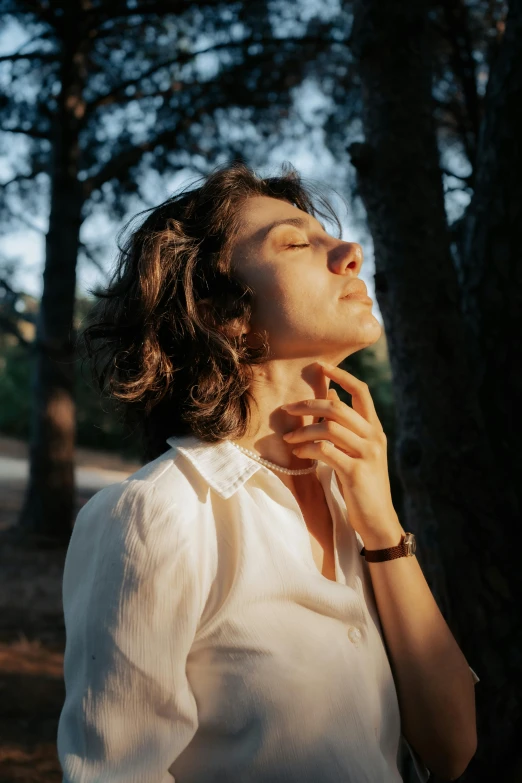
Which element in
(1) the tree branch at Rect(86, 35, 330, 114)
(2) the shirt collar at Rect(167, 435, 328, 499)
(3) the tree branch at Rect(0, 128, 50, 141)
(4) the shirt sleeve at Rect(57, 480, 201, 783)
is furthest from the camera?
(3) the tree branch at Rect(0, 128, 50, 141)

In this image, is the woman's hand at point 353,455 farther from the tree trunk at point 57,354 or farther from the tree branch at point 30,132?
the tree branch at point 30,132

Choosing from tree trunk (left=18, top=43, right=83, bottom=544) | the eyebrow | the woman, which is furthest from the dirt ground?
the eyebrow

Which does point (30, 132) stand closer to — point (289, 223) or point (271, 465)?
point (289, 223)

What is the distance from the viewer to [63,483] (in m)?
6.78

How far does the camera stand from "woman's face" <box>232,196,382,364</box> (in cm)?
130

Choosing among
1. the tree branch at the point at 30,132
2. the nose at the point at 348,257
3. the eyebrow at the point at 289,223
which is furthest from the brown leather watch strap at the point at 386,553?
the tree branch at the point at 30,132

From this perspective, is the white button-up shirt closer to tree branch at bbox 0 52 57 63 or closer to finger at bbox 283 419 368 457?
finger at bbox 283 419 368 457

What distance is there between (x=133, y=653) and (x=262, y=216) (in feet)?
2.78

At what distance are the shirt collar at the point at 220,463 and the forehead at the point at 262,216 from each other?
410mm

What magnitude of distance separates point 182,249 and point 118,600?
2.27 ft

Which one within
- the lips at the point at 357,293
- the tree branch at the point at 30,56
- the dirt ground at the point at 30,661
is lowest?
the dirt ground at the point at 30,661

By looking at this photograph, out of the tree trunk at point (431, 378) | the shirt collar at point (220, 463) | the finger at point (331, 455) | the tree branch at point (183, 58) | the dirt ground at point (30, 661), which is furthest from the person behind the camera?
the tree branch at point (183, 58)

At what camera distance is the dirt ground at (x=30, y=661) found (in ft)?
9.53

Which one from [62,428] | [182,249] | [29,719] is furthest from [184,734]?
[62,428]
